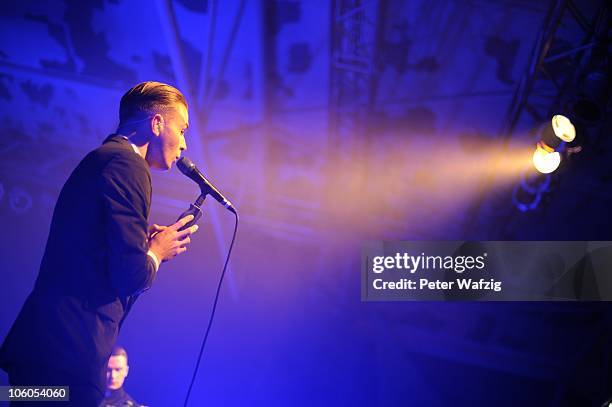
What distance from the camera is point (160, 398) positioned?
18.5 ft

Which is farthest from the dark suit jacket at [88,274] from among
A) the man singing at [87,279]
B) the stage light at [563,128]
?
the stage light at [563,128]

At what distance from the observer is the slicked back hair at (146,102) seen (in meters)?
1.52

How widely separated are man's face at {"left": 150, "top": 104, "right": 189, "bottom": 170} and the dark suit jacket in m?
0.19

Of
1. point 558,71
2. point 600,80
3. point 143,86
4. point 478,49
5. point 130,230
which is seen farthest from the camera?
point 478,49

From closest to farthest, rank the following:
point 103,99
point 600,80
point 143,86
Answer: point 143,86
point 600,80
point 103,99

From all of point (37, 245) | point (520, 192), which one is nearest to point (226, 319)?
point (37, 245)

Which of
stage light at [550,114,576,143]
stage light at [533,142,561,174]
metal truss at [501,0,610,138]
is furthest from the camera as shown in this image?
stage light at [533,142,561,174]

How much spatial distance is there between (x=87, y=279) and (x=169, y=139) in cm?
52

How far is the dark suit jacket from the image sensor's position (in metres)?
1.24

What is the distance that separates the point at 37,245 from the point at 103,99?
7.48 feet

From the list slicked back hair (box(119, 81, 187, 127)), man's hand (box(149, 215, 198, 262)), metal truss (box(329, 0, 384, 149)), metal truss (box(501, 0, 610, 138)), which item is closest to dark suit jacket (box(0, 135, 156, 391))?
man's hand (box(149, 215, 198, 262))

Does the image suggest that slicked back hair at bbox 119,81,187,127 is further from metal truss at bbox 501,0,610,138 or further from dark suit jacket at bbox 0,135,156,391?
metal truss at bbox 501,0,610,138

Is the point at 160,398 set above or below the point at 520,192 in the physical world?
below

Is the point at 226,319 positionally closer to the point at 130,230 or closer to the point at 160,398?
the point at 160,398
